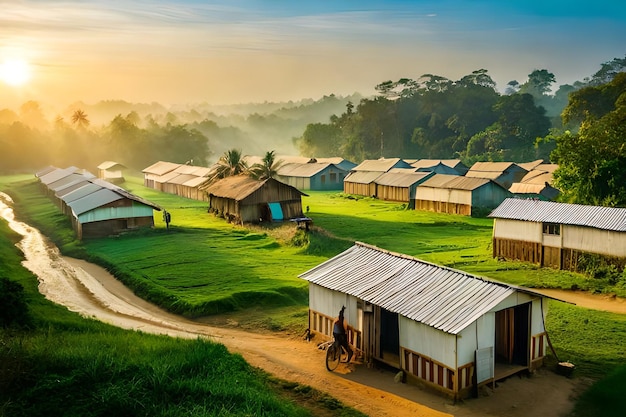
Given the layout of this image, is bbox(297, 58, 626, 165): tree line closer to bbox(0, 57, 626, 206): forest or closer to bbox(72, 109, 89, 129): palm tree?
bbox(0, 57, 626, 206): forest

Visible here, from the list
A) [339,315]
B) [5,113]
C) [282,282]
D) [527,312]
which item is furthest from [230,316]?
[5,113]

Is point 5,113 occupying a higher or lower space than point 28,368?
higher

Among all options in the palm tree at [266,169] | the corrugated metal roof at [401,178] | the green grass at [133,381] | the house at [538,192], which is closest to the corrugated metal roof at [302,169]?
the corrugated metal roof at [401,178]

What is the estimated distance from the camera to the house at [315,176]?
9200 cm

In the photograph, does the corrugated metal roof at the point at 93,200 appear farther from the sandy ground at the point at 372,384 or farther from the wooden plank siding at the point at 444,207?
the wooden plank siding at the point at 444,207

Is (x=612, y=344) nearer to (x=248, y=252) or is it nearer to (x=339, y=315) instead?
(x=339, y=315)

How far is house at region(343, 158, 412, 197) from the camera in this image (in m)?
81.0

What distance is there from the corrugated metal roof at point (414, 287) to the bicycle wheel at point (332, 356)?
6.68 ft

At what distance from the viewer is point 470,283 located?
19.4m

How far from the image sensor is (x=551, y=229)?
36156 millimetres

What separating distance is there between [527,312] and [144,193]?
73.1m

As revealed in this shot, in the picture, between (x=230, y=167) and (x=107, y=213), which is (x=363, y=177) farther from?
(x=107, y=213)

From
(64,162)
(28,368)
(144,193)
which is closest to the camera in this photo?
(28,368)

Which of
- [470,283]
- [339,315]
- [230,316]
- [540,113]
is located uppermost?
[540,113]
